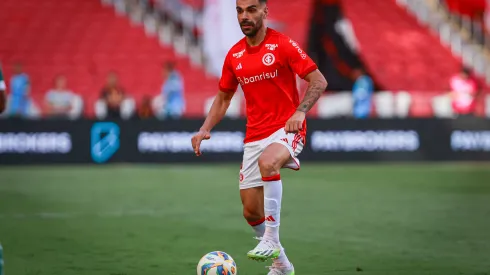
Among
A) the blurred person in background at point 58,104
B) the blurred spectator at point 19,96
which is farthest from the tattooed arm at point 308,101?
the blurred spectator at point 19,96

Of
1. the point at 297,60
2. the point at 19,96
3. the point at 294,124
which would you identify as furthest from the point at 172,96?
the point at 294,124

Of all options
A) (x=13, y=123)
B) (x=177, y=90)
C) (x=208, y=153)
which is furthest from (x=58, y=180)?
(x=177, y=90)

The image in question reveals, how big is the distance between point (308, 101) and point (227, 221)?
4839 mm

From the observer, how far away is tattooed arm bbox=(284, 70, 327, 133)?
6696mm

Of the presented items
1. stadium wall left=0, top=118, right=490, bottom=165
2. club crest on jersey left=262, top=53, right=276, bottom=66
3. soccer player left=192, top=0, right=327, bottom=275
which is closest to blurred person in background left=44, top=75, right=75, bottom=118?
stadium wall left=0, top=118, right=490, bottom=165

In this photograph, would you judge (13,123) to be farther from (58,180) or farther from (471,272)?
(471,272)

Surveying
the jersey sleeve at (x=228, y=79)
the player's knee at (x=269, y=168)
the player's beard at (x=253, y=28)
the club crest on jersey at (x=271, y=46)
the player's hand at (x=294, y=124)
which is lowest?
the player's knee at (x=269, y=168)

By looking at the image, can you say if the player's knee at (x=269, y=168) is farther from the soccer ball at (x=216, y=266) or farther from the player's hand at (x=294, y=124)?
the soccer ball at (x=216, y=266)

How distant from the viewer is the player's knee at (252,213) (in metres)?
7.18

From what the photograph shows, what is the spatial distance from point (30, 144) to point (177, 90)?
173 inches

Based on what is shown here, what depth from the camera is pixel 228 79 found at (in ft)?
24.7

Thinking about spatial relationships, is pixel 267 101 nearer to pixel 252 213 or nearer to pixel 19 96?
pixel 252 213

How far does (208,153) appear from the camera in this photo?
2080 cm

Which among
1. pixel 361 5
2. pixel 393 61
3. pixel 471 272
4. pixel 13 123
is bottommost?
pixel 471 272
